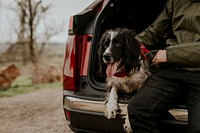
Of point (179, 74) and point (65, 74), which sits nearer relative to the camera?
point (179, 74)

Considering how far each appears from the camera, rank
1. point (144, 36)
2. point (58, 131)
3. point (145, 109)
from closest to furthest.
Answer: point (145, 109) → point (144, 36) → point (58, 131)

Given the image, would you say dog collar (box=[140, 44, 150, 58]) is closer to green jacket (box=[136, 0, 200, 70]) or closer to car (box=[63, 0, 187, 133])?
green jacket (box=[136, 0, 200, 70])

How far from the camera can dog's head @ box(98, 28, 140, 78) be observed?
3.61m

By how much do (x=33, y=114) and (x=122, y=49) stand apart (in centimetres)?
433

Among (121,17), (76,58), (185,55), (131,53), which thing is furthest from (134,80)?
(121,17)

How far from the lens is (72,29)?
411 centimetres

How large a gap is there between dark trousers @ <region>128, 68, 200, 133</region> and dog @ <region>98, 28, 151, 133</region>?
296mm

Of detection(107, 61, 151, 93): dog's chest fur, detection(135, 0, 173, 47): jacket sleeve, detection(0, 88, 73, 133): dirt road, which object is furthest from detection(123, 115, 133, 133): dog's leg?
detection(0, 88, 73, 133): dirt road

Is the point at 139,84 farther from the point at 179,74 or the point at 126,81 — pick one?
the point at 179,74

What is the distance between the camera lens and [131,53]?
142 inches

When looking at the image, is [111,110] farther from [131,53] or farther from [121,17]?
[121,17]

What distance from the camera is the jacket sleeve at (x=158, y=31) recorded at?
12.3 feet

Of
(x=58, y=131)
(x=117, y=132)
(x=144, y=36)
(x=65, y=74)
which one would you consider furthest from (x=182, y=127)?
(x=58, y=131)

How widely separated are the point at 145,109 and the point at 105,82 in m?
0.87
